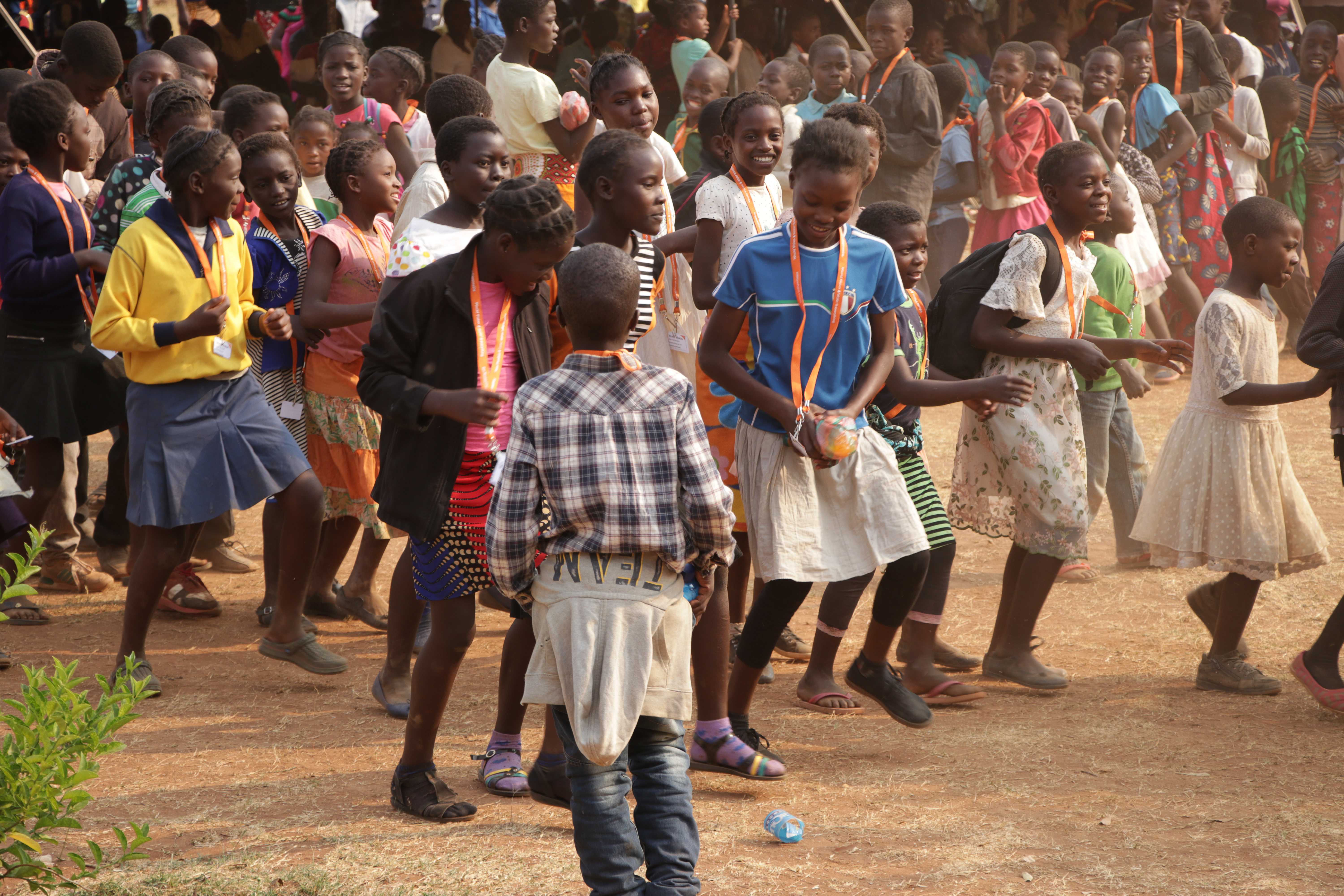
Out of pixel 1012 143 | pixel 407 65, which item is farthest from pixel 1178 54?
pixel 407 65

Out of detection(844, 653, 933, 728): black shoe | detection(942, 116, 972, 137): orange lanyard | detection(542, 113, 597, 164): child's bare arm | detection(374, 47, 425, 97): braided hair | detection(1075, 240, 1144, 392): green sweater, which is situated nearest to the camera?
detection(844, 653, 933, 728): black shoe

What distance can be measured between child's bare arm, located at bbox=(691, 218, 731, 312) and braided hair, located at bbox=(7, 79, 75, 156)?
8.68 ft

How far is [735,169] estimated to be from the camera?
4938 millimetres

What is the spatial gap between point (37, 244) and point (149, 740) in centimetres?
219

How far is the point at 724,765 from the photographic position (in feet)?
12.4

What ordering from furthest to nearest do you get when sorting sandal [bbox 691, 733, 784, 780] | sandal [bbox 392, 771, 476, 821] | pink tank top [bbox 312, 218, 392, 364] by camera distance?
1. pink tank top [bbox 312, 218, 392, 364]
2. sandal [bbox 691, 733, 784, 780]
3. sandal [bbox 392, 771, 476, 821]

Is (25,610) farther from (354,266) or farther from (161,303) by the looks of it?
(354,266)

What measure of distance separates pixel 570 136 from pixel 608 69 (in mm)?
1142

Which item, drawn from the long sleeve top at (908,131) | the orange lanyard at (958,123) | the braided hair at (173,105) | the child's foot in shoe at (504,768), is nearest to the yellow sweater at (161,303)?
the braided hair at (173,105)

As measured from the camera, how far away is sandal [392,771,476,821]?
3.58 meters

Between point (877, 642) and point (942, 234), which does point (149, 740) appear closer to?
point (877, 642)

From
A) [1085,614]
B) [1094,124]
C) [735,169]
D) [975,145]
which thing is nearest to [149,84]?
[735,169]

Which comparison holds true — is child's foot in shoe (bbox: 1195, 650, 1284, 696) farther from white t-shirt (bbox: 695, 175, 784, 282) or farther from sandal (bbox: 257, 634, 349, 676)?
sandal (bbox: 257, 634, 349, 676)

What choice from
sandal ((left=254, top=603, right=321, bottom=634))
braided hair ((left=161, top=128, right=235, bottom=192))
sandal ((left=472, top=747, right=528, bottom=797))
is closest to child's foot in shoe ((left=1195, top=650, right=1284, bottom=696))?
sandal ((left=472, top=747, right=528, bottom=797))
